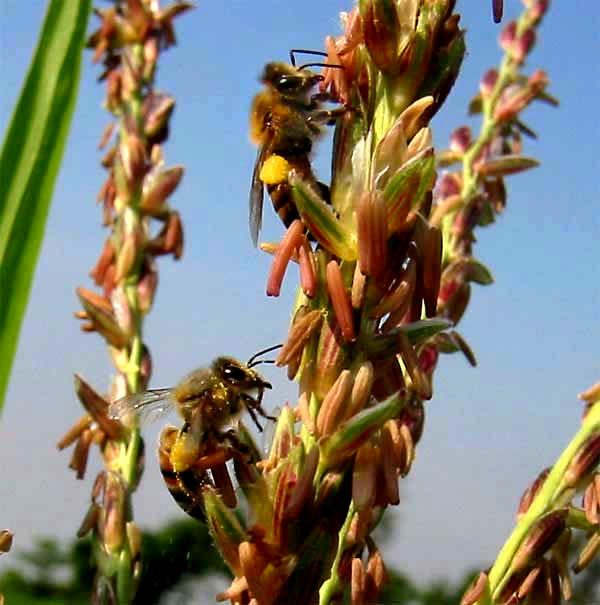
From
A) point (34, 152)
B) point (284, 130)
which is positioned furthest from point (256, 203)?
point (34, 152)

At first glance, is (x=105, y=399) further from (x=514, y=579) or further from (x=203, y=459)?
(x=514, y=579)

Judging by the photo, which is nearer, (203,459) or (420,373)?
(420,373)

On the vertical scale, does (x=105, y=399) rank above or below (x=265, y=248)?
below

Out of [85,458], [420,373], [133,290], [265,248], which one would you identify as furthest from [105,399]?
[420,373]

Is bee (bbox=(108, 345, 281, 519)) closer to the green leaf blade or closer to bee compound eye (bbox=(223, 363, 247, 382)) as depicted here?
bee compound eye (bbox=(223, 363, 247, 382))

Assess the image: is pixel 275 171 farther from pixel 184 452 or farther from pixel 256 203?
pixel 184 452

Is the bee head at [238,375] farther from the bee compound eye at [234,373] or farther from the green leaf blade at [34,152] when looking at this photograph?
the green leaf blade at [34,152]
